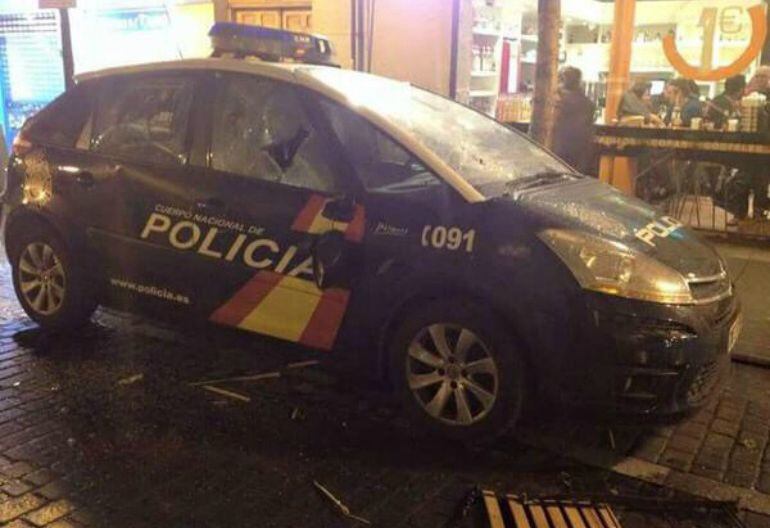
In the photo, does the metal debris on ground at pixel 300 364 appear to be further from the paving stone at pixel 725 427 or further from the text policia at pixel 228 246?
the paving stone at pixel 725 427

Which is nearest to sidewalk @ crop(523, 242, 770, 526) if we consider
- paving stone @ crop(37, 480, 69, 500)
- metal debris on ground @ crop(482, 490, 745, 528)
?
metal debris on ground @ crop(482, 490, 745, 528)

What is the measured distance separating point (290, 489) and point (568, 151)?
19.7 feet

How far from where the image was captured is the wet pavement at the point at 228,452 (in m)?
3.33

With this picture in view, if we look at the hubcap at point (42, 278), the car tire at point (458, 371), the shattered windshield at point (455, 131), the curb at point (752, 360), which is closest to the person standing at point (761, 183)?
the curb at point (752, 360)

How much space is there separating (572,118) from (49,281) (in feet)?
18.1

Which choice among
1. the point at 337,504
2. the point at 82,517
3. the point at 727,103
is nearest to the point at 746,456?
the point at 337,504

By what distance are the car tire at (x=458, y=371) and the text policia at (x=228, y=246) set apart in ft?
2.18

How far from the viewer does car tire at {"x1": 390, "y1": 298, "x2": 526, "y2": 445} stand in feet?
12.2


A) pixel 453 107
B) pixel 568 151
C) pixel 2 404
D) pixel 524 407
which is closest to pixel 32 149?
pixel 2 404

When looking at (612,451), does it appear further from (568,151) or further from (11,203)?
(568,151)

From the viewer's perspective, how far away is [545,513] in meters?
3.31

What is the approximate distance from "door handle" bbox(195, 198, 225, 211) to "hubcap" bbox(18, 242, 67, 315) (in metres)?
1.33

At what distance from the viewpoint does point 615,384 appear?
3561 millimetres

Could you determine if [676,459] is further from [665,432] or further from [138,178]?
[138,178]
